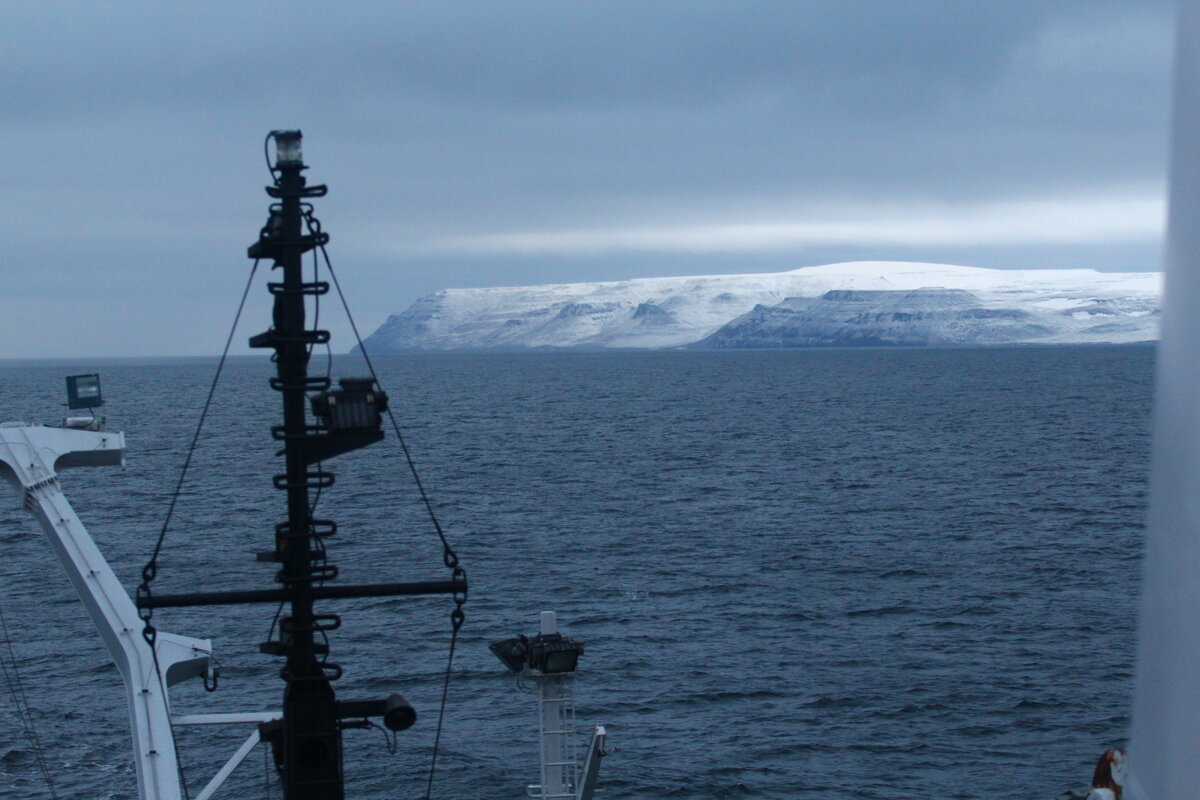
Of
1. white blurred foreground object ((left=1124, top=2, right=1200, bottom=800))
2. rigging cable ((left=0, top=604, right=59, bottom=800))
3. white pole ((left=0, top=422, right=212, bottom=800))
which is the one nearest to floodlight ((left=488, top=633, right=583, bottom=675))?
white pole ((left=0, top=422, right=212, bottom=800))

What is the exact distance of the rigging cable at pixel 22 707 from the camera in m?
29.1

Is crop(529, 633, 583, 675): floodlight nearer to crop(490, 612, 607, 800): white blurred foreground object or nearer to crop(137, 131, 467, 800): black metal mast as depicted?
crop(490, 612, 607, 800): white blurred foreground object

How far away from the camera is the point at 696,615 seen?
42281mm

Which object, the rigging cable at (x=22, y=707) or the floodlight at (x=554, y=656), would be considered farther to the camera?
the rigging cable at (x=22, y=707)

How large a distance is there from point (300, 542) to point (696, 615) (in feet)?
105

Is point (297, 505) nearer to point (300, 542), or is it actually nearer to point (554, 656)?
point (300, 542)

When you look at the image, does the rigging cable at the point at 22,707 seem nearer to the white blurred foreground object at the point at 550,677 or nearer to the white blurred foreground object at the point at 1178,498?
the white blurred foreground object at the point at 550,677

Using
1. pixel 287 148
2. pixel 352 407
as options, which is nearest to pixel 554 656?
pixel 352 407

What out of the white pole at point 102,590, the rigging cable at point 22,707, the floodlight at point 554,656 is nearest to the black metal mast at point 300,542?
the floodlight at point 554,656

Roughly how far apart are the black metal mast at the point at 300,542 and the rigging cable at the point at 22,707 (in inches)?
752

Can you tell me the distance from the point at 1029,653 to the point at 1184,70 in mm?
35047

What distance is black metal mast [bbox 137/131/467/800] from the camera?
10.8 metres

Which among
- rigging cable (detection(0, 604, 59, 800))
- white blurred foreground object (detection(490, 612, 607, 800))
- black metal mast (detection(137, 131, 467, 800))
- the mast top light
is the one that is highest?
the mast top light

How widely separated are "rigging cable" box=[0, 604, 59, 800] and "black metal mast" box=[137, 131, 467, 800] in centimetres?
1910
